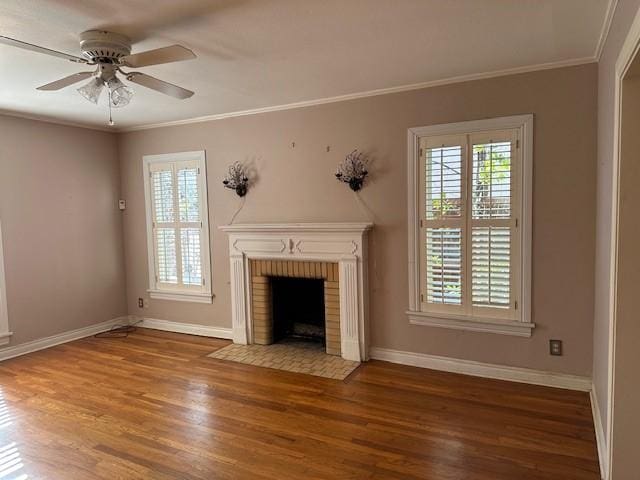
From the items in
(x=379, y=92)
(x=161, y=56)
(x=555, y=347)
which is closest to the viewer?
(x=161, y=56)

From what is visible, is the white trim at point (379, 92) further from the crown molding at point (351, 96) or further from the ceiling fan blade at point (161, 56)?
the ceiling fan blade at point (161, 56)

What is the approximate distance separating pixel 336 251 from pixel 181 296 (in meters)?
2.23

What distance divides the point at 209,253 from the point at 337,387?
7.57 feet

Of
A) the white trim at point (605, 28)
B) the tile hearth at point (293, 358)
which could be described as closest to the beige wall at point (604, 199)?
the white trim at point (605, 28)

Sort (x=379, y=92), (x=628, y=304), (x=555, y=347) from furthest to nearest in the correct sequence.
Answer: (x=379, y=92), (x=555, y=347), (x=628, y=304)

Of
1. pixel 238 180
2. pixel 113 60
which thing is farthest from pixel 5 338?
pixel 113 60

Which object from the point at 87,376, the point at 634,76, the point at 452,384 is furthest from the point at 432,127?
the point at 87,376

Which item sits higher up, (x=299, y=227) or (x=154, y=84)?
(x=154, y=84)

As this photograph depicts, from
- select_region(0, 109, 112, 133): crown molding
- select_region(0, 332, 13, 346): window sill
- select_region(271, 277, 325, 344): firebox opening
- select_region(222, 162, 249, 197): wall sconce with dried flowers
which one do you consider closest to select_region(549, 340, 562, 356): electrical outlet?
select_region(271, 277, 325, 344): firebox opening

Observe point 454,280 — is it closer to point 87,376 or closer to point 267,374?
point 267,374

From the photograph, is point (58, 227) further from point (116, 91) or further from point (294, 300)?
point (116, 91)

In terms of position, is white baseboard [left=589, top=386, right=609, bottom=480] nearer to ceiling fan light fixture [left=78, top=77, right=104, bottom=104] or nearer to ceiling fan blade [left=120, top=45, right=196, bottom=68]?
ceiling fan blade [left=120, top=45, right=196, bottom=68]

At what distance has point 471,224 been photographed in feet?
11.9

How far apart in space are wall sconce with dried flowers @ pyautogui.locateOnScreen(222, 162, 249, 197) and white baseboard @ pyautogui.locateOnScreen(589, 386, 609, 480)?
144 inches
